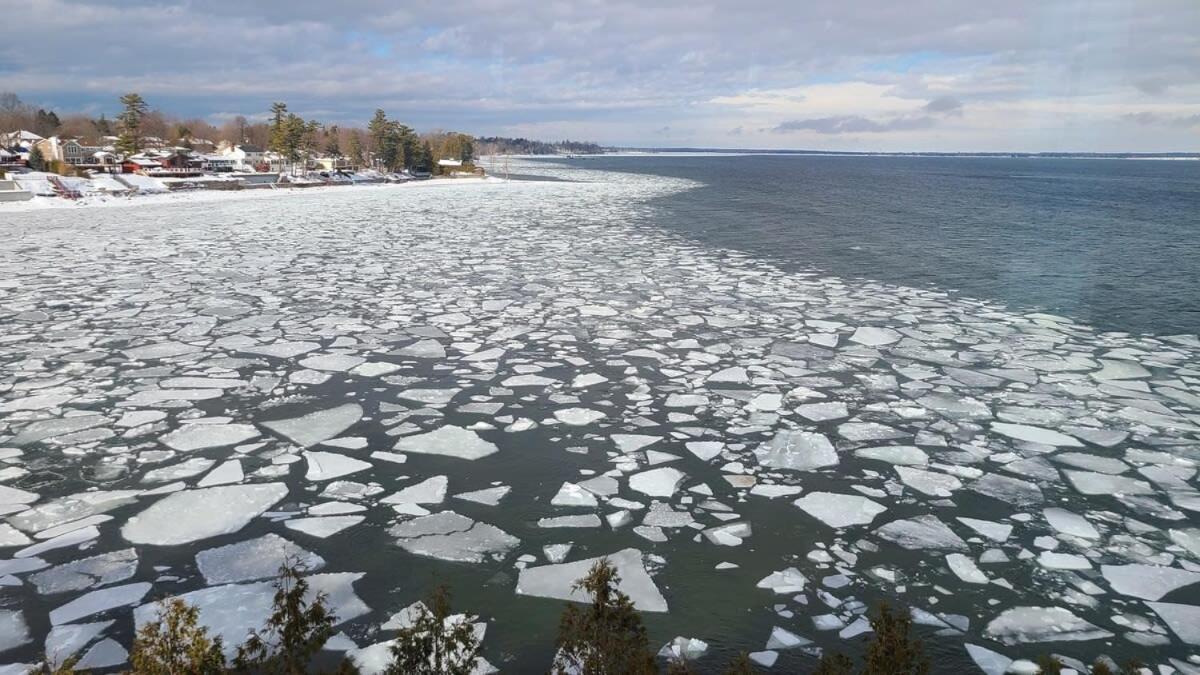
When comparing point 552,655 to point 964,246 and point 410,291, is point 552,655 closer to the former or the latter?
point 410,291

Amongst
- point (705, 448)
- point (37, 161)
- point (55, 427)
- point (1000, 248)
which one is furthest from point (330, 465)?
point (37, 161)

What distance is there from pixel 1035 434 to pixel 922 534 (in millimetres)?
2120

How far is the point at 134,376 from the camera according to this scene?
6363mm

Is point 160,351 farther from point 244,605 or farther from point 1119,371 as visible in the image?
point 1119,371

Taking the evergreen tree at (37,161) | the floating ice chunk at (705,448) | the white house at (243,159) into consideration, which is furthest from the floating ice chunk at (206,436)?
the white house at (243,159)

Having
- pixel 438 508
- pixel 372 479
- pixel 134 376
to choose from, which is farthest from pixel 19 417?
pixel 438 508

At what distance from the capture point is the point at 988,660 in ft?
9.89

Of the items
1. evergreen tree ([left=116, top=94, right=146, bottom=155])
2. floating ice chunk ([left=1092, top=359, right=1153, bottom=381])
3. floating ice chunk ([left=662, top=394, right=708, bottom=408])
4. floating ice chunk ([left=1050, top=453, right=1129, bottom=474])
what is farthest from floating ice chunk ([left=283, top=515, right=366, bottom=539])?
evergreen tree ([left=116, top=94, right=146, bottom=155])

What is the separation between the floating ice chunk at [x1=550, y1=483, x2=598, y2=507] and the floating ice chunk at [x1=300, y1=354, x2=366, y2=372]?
10.6 feet

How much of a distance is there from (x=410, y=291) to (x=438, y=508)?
22.4 feet

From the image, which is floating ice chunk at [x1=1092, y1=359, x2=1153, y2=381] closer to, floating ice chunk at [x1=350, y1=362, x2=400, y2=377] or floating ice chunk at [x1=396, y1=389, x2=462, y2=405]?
floating ice chunk at [x1=396, y1=389, x2=462, y2=405]

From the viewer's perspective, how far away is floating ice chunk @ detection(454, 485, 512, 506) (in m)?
4.32

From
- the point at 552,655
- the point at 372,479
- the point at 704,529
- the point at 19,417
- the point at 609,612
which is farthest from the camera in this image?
the point at 19,417

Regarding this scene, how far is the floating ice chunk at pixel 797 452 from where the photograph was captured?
4.89 m
